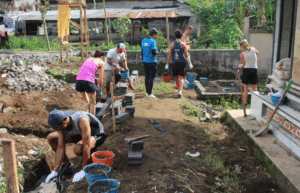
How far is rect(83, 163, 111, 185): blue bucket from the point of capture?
3400 millimetres

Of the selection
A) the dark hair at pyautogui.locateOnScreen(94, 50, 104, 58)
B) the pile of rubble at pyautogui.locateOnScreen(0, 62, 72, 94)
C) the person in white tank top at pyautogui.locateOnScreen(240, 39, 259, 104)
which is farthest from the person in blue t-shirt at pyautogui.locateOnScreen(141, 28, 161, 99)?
the pile of rubble at pyautogui.locateOnScreen(0, 62, 72, 94)

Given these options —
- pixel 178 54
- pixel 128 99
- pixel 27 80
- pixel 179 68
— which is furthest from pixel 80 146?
pixel 27 80

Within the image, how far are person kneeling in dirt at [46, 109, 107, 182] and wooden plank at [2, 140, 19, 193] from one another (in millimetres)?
1082

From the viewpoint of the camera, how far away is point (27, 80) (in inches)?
335

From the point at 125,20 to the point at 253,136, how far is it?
553 inches

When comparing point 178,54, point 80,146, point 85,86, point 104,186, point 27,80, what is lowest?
point 104,186

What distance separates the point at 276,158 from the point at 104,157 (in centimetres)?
272

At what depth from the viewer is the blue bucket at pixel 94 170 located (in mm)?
3400

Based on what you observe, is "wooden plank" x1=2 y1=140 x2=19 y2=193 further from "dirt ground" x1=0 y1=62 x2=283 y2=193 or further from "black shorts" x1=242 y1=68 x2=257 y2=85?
"black shorts" x1=242 y1=68 x2=257 y2=85

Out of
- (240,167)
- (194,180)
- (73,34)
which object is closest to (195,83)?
(240,167)

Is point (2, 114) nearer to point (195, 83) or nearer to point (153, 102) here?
point (153, 102)

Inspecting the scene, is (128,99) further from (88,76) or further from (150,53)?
(150,53)

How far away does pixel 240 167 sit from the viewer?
424 cm

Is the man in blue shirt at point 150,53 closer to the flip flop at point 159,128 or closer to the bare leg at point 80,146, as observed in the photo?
the flip flop at point 159,128
